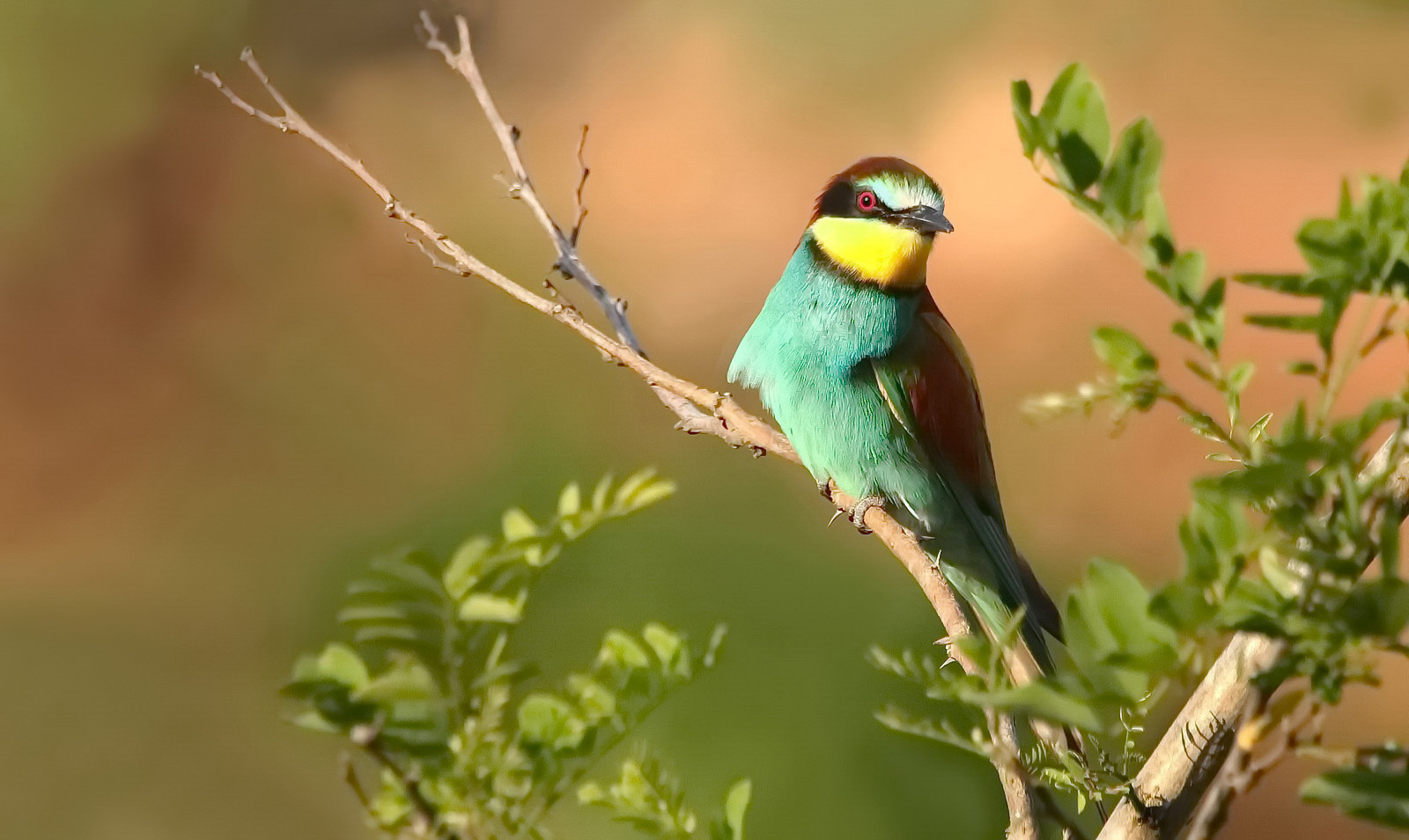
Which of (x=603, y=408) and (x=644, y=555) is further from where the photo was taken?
(x=603, y=408)

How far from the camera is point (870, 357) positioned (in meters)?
1.38

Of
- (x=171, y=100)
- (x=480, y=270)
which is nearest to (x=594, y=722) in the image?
(x=480, y=270)

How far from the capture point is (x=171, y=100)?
10.3 feet

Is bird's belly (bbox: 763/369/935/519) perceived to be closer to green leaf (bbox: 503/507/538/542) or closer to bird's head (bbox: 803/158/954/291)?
bird's head (bbox: 803/158/954/291)

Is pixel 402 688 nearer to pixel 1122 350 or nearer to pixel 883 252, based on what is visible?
pixel 1122 350

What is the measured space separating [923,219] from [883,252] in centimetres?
5

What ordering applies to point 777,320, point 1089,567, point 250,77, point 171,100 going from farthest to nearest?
point 171,100, point 250,77, point 777,320, point 1089,567

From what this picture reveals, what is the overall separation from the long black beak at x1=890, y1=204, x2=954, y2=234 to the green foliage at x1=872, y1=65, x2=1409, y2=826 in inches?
38.4

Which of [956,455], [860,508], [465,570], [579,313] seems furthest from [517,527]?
[956,455]

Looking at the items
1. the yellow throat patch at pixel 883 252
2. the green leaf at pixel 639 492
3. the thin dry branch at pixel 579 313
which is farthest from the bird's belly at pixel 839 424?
the green leaf at pixel 639 492

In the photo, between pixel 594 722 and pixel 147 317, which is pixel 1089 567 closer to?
pixel 594 722

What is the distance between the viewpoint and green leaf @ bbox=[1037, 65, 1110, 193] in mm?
360

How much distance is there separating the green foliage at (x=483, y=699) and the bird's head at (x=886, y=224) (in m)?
0.92

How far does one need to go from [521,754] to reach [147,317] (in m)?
2.88
